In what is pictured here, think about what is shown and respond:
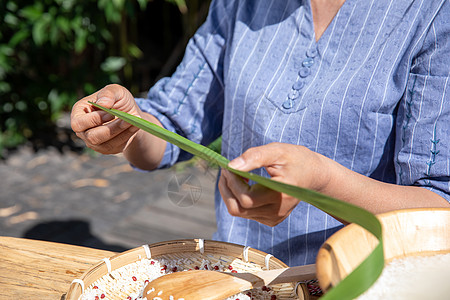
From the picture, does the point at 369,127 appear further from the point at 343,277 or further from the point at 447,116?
the point at 343,277

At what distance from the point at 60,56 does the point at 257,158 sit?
2815 millimetres

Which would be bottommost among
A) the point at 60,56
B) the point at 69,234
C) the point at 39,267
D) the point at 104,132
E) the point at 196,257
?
the point at 69,234

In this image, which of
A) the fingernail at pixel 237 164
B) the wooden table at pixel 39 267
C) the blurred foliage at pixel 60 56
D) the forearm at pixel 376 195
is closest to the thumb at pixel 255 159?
the fingernail at pixel 237 164

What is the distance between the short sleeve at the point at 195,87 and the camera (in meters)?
1.15

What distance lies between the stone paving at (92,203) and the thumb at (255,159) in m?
1.44

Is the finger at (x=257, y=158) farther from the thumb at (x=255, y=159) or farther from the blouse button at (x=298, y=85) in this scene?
the blouse button at (x=298, y=85)

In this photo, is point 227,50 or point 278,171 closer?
point 278,171

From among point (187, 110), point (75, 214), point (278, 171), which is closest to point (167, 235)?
point (75, 214)

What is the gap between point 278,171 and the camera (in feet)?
2.08

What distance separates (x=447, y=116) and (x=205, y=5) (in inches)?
109

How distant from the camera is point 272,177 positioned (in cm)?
64

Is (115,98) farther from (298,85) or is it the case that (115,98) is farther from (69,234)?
(69,234)

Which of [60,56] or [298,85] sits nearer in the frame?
[298,85]

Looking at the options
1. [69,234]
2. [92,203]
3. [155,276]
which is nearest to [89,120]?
[155,276]
